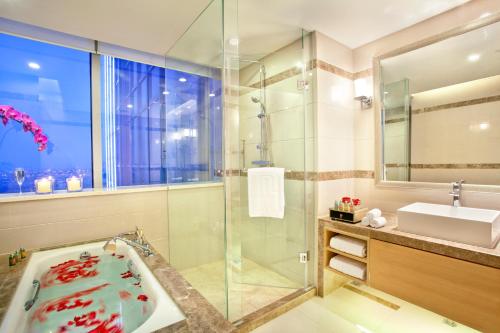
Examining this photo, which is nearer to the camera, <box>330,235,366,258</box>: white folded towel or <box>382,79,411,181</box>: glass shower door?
<box>330,235,366,258</box>: white folded towel

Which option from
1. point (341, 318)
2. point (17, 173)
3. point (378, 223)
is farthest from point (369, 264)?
point (17, 173)

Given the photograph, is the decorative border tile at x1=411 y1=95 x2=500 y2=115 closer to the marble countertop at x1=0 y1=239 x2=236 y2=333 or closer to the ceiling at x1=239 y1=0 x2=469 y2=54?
the ceiling at x1=239 y1=0 x2=469 y2=54

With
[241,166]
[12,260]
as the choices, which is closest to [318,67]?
[241,166]

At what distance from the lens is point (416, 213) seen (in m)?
1.70

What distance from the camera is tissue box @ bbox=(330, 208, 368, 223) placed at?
2070mm

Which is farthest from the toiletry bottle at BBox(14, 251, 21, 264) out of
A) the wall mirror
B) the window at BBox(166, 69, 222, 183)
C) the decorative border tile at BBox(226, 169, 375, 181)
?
the wall mirror

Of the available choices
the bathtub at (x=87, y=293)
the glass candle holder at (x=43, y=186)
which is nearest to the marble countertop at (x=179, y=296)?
the bathtub at (x=87, y=293)

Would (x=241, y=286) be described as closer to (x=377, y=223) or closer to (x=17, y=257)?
(x=377, y=223)

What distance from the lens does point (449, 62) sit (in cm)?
195

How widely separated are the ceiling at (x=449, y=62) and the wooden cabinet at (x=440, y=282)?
1366 millimetres

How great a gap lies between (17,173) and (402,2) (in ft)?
11.1

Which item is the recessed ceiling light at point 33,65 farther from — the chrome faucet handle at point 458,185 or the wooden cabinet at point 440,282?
the chrome faucet handle at point 458,185

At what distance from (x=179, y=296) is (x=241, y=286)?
1.03m

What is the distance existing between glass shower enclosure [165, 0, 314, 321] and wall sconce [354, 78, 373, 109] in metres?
0.55
